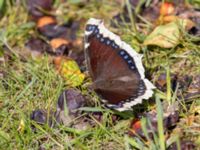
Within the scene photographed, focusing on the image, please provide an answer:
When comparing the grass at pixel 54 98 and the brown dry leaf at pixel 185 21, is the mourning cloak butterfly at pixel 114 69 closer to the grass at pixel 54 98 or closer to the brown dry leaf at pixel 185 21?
the grass at pixel 54 98

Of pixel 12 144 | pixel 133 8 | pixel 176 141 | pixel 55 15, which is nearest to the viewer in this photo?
pixel 176 141

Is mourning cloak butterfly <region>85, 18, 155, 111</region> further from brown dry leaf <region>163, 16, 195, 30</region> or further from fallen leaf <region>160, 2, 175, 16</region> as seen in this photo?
fallen leaf <region>160, 2, 175, 16</region>

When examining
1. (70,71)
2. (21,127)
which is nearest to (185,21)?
(70,71)

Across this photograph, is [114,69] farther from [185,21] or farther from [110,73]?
[185,21]

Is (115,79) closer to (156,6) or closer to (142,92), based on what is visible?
(142,92)

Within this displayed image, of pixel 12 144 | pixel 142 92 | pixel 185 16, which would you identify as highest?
pixel 185 16

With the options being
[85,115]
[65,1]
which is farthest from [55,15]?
[85,115]

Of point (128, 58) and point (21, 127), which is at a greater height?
point (128, 58)

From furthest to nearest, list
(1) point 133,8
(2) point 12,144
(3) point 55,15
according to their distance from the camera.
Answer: (3) point 55,15, (1) point 133,8, (2) point 12,144
